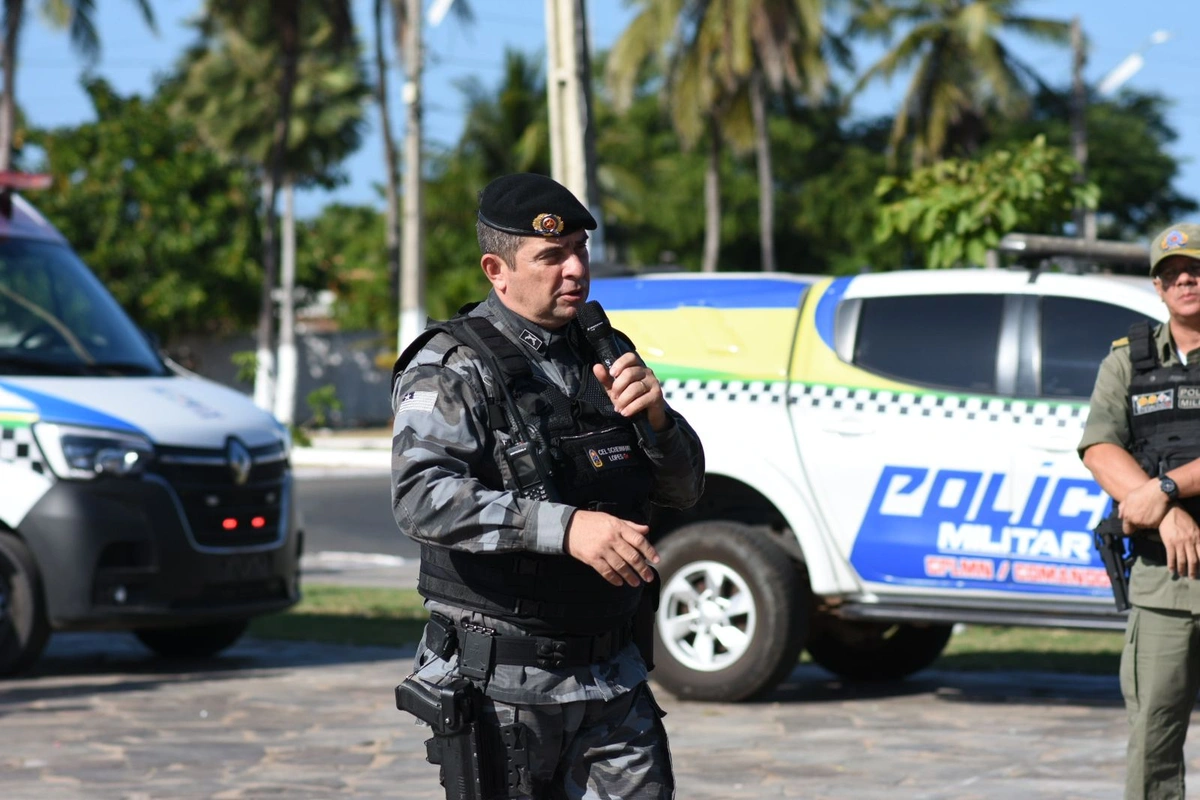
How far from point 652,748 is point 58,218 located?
4408 cm

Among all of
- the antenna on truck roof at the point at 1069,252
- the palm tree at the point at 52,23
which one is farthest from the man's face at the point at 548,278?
the palm tree at the point at 52,23

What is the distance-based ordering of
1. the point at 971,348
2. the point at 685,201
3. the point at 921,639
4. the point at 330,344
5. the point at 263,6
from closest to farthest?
the point at 971,348 < the point at 921,639 < the point at 263,6 < the point at 330,344 < the point at 685,201

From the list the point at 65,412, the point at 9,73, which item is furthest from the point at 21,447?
the point at 9,73

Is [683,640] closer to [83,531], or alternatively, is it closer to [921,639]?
[921,639]

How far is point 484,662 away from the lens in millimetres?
3539

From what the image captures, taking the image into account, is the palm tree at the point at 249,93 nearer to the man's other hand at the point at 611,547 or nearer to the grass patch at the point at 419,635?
the grass patch at the point at 419,635

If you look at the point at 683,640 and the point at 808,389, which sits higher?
the point at 808,389

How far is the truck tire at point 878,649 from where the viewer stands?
888 cm

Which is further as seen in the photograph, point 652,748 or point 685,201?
point 685,201

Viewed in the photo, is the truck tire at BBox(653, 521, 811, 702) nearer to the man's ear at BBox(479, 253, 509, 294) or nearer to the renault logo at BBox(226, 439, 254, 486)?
the renault logo at BBox(226, 439, 254, 486)

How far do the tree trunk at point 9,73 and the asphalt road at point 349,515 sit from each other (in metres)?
11.4

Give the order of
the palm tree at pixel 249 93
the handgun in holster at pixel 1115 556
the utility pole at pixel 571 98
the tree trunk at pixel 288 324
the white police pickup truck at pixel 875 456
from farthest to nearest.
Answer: the palm tree at pixel 249 93, the tree trunk at pixel 288 324, the utility pole at pixel 571 98, the white police pickup truck at pixel 875 456, the handgun in holster at pixel 1115 556

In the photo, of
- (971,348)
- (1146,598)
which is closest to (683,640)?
(971,348)

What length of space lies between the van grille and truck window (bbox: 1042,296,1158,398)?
3.87 metres
